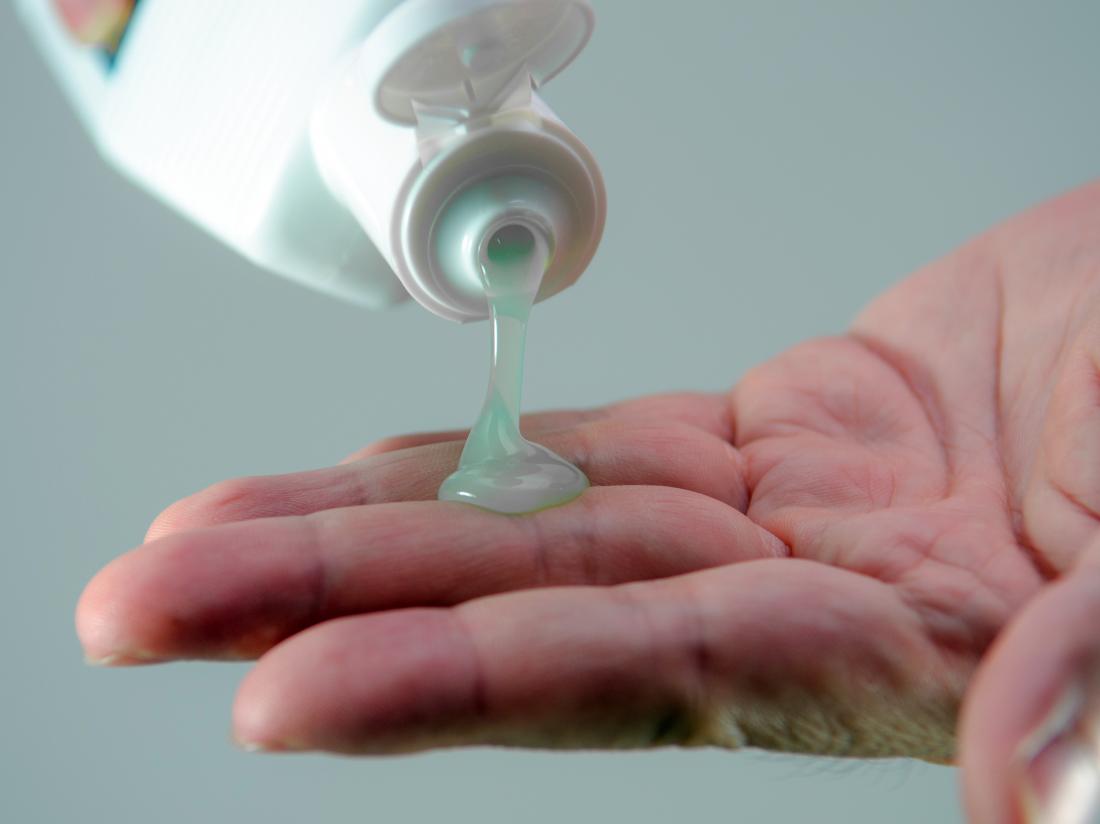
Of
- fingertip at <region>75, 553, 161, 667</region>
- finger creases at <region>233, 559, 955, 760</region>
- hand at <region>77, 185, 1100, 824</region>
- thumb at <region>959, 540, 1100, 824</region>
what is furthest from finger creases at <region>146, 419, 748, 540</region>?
thumb at <region>959, 540, 1100, 824</region>

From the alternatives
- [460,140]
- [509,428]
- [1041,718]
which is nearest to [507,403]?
[509,428]

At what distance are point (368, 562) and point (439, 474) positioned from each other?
0.22 meters

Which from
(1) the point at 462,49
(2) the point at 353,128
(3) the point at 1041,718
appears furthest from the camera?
(2) the point at 353,128

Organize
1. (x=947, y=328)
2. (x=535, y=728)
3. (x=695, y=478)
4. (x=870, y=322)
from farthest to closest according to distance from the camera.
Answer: (x=870, y=322)
(x=947, y=328)
(x=695, y=478)
(x=535, y=728)

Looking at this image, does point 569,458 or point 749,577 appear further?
point 569,458

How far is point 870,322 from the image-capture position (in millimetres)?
1258

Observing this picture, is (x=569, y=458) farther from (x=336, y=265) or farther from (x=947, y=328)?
(x=947, y=328)

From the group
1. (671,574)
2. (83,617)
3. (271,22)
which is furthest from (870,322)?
(83,617)

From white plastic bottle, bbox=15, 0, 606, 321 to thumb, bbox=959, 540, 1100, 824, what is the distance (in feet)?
1.58

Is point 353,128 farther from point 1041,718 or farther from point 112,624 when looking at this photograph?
point 1041,718

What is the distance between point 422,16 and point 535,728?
1.58 ft

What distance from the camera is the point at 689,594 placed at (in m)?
0.64

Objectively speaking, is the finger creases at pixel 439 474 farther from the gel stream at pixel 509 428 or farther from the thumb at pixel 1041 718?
the thumb at pixel 1041 718

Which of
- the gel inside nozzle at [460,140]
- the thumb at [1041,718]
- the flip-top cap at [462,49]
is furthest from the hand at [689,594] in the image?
the flip-top cap at [462,49]
